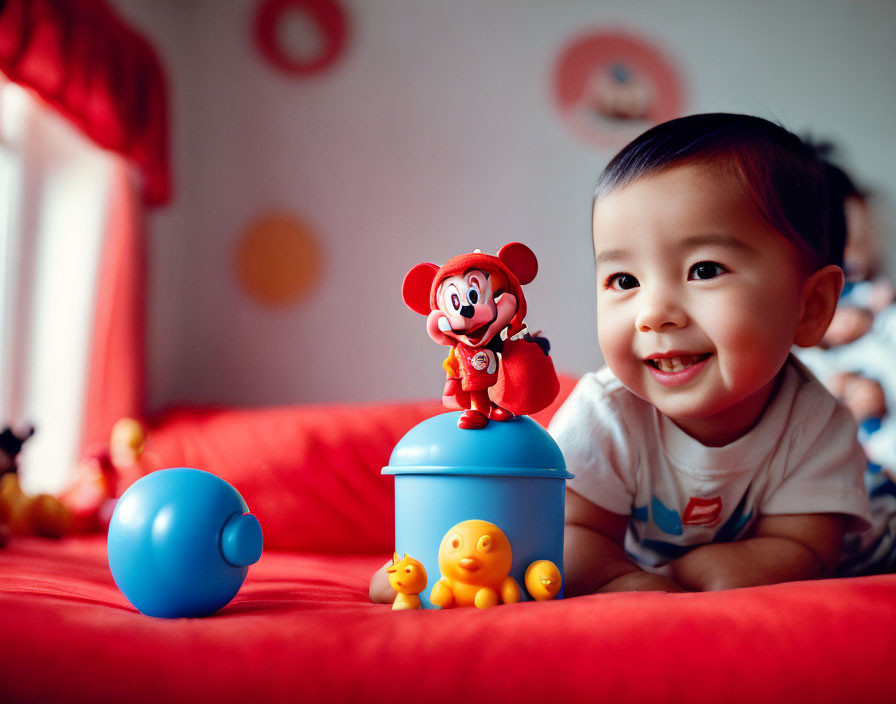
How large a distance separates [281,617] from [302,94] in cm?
227

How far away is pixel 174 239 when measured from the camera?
2.49m

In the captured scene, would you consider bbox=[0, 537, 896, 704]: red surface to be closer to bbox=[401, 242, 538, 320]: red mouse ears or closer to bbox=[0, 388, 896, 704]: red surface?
bbox=[0, 388, 896, 704]: red surface

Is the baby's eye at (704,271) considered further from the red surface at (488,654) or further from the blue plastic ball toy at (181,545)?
the blue plastic ball toy at (181,545)

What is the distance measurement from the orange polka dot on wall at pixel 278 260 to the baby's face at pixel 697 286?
1.77 metres

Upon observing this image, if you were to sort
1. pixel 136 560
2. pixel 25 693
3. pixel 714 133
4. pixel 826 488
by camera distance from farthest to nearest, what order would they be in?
pixel 826 488, pixel 714 133, pixel 136 560, pixel 25 693

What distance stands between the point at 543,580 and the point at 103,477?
130 cm

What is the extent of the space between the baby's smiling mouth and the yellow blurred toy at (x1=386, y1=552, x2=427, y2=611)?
35cm

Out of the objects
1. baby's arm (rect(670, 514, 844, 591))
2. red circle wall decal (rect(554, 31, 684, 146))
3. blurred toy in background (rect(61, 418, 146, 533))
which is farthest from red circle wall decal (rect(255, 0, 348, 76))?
baby's arm (rect(670, 514, 844, 591))

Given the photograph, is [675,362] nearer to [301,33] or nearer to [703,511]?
[703,511]

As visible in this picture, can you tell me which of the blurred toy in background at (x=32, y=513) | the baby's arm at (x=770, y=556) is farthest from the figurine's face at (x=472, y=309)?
the blurred toy in background at (x=32, y=513)

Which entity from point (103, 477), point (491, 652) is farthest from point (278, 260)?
point (491, 652)

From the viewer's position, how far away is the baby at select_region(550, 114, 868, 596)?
786 mm

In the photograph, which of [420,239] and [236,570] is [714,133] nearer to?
A: [236,570]

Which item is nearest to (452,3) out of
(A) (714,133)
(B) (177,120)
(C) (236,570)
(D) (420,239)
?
(D) (420,239)
